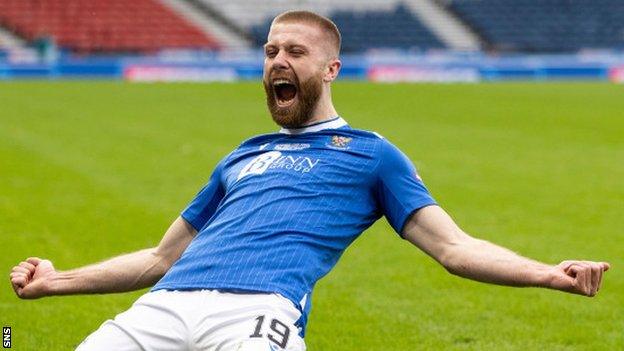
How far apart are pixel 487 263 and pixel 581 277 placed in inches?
21.0

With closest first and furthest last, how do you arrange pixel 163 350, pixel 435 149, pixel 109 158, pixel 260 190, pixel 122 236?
1. pixel 163 350
2. pixel 260 190
3. pixel 122 236
4. pixel 109 158
5. pixel 435 149

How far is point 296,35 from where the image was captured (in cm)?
500

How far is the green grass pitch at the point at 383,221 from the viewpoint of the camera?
7992mm

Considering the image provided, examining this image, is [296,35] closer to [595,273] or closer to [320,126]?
[320,126]

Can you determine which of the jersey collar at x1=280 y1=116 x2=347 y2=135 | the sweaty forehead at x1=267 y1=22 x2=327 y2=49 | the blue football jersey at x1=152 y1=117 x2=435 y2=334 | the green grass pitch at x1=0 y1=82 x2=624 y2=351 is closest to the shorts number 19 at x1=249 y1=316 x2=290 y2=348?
the blue football jersey at x1=152 y1=117 x2=435 y2=334

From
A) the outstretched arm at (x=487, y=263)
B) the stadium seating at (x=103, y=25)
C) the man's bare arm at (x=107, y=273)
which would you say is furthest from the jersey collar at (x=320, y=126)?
the stadium seating at (x=103, y=25)

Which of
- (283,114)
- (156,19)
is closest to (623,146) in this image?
(283,114)

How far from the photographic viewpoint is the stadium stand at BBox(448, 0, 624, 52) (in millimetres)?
59275

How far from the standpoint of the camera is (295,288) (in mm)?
4617

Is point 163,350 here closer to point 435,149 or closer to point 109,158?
point 109,158

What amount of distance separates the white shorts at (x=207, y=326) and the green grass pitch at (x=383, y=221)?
291 centimetres

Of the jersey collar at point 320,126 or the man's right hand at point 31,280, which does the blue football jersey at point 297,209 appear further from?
the man's right hand at point 31,280

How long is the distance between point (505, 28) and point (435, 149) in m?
42.0

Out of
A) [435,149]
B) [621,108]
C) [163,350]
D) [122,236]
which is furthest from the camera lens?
[621,108]
